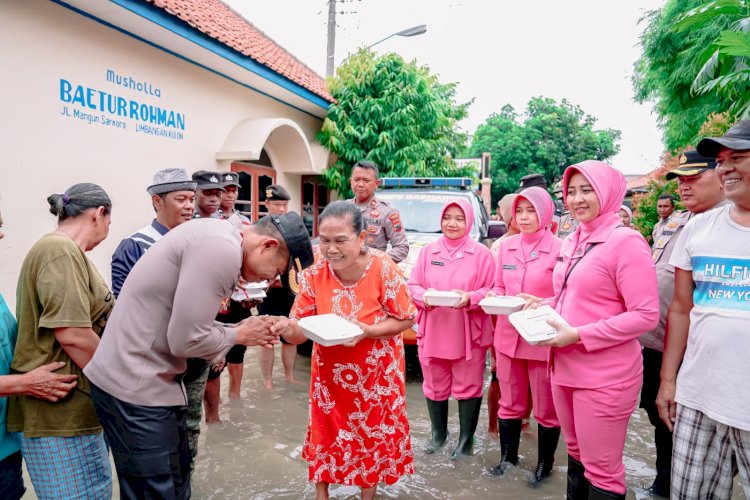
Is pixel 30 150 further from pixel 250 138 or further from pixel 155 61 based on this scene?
pixel 250 138

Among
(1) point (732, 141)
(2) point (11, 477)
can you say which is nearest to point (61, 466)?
(2) point (11, 477)

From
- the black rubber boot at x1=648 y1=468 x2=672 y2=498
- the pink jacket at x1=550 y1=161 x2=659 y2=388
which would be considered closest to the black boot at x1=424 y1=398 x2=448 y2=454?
the pink jacket at x1=550 y1=161 x2=659 y2=388

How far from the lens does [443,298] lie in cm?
336

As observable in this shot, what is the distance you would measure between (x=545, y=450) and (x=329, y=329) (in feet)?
6.62

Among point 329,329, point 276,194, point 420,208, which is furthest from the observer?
point 420,208

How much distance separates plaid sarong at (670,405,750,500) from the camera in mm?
2086

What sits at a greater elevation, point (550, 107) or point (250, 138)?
point (550, 107)

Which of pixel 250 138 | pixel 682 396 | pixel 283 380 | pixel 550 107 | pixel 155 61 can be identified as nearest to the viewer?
pixel 682 396

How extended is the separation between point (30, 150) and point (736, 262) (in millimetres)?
6084

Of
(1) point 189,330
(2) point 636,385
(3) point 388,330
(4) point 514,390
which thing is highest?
(1) point 189,330

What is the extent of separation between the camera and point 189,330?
1.78m

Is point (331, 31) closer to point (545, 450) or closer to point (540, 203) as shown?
point (540, 203)

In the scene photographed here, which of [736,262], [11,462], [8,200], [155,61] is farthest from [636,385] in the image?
[155,61]

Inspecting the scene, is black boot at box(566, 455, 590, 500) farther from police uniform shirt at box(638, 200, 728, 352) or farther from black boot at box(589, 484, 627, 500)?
police uniform shirt at box(638, 200, 728, 352)
